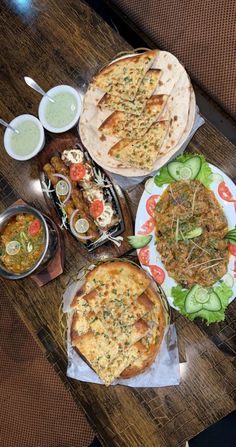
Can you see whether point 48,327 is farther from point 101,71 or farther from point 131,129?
point 101,71

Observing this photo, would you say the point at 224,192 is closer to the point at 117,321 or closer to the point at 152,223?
the point at 152,223

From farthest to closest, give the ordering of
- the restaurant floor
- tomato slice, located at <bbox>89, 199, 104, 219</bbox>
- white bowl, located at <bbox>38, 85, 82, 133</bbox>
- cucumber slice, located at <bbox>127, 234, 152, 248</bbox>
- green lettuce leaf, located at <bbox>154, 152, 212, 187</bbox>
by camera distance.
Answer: the restaurant floor, white bowl, located at <bbox>38, 85, 82, 133</bbox>, tomato slice, located at <bbox>89, 199, 104, 219</bbox>, cucumber slice, located at <bbox>127, 234, 152, 248</bbox>, green lettuce leaf, located at <bbox>154, 152, 212, 187</bbox>

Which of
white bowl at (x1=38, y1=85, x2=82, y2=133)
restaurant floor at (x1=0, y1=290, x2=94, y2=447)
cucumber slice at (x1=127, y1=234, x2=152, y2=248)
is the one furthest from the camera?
restaurant floor at (x1=0, y1=290, x2=94, y2=447)

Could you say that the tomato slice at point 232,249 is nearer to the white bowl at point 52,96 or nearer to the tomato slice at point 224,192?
the tomato slice at point 224,192

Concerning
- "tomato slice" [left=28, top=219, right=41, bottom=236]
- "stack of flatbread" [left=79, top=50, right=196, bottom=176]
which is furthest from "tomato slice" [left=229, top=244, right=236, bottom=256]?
"tomato slice" [left=28, top=219, right=41, bottom=236]

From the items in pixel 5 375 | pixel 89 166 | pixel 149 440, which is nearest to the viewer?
pixel 149 440

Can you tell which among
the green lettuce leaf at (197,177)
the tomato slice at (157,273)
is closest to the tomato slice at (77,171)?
the green lettuce leaf at (197,177)

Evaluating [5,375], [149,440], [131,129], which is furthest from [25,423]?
[131,129]

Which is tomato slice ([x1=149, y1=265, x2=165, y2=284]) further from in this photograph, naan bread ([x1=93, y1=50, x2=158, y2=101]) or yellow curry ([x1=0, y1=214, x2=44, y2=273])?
naan bread ([x1=93, y1=50, x2=158, y2=101])
